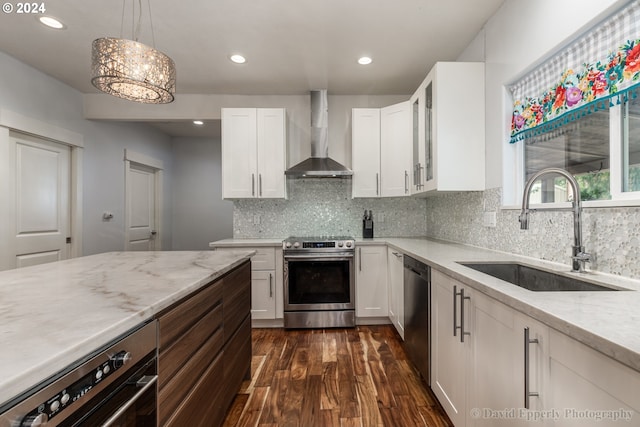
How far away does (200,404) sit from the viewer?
127 centimetres

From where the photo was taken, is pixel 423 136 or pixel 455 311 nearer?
pixel 455 311

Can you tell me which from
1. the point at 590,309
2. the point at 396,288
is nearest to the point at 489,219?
the point at 396,288

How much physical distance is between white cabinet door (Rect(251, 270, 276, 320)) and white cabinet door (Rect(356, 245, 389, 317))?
0.89 meters

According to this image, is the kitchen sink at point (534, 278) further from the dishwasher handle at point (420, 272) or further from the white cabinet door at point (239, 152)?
the white cabinet door at point (239, 152)

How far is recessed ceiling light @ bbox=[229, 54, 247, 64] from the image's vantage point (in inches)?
109

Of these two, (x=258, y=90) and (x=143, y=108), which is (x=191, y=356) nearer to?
(x=258, y=90)

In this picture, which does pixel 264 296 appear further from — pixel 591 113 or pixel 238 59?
pixel 591 113

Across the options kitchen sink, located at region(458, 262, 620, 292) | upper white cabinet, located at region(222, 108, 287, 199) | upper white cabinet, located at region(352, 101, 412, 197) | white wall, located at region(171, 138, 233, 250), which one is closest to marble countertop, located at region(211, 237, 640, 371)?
kitchen sink, located at region(458, 262, 620, 292)

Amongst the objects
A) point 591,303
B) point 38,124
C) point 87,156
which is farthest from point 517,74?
point 87,156

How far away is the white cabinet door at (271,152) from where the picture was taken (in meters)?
3.28

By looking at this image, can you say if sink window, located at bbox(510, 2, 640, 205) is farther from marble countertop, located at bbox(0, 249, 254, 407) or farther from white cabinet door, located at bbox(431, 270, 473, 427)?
marble countertop, located at bbox(0, 249, 254, 407)

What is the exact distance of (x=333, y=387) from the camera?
2.01 m

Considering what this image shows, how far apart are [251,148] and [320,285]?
168cm

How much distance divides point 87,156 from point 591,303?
184 inches
